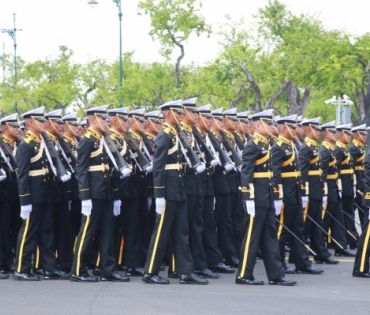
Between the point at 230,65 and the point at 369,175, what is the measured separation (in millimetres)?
20306

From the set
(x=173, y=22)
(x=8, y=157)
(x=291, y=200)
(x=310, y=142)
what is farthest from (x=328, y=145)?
(x=173, y=22)

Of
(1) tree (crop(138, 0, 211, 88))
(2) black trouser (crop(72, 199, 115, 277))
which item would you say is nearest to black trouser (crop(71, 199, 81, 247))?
(2) black trouser (crop(72, 199, 115, 277))

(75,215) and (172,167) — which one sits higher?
(172,167)

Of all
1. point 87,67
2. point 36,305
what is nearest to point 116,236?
point 36,305

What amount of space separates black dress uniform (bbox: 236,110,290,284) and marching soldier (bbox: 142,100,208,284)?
60 cm

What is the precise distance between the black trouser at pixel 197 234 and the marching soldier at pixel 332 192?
121 inches

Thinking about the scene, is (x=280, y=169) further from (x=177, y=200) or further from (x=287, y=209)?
(x=177, y=200)

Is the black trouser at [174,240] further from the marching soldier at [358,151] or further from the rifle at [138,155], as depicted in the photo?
the marching soldier at [358,151]

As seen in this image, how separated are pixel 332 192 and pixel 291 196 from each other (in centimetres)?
229

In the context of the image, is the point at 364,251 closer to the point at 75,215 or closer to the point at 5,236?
the point at 75,215

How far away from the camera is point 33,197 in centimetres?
1144

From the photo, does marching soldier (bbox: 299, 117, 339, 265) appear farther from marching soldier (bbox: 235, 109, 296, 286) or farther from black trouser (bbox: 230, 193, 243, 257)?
marching soldier (bbox: 235, 109, 296, 286)

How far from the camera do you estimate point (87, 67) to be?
41.7m

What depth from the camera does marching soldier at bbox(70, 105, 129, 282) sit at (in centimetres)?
1119
